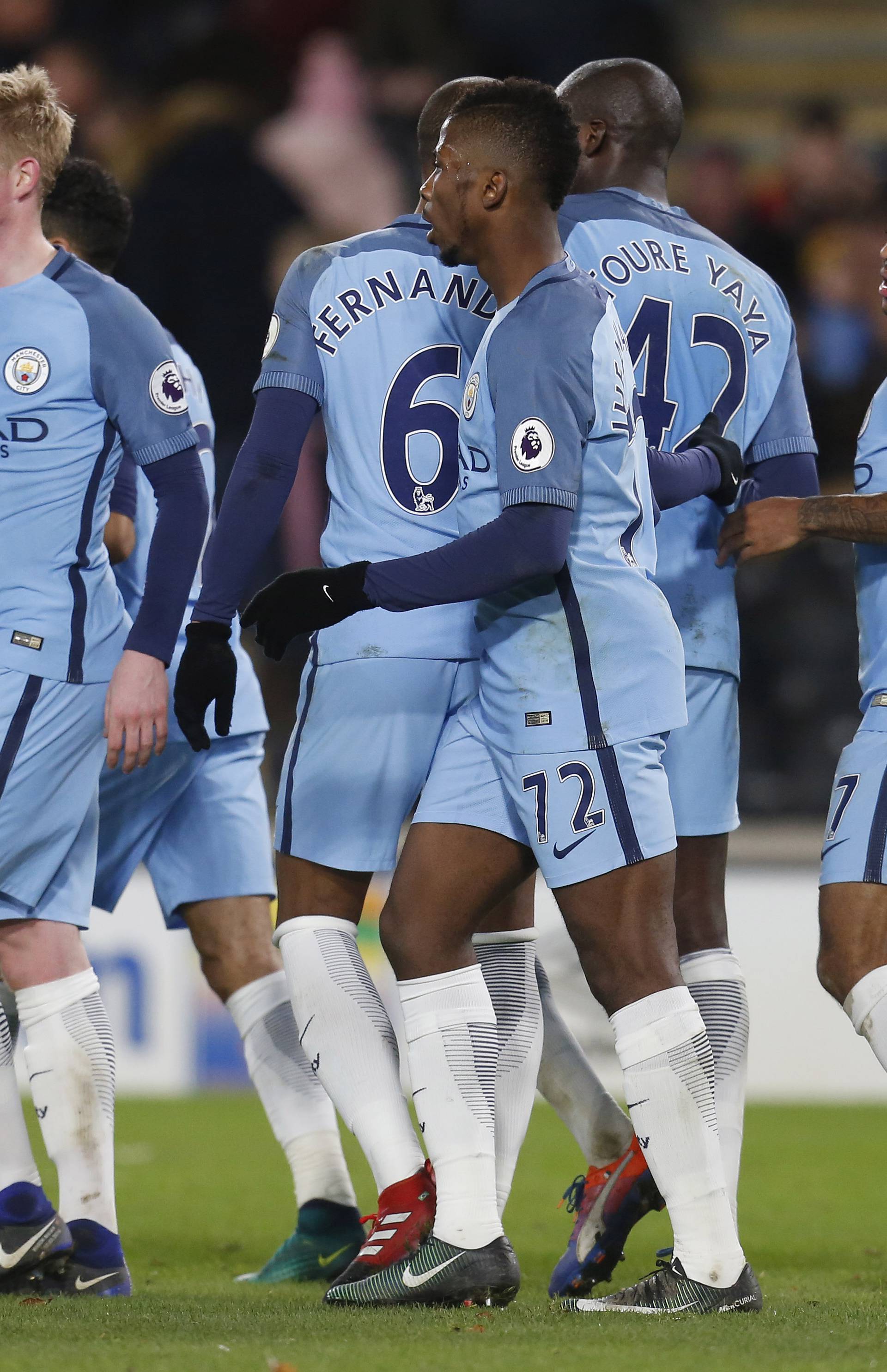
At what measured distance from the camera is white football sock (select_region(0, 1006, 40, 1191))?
3576 mm

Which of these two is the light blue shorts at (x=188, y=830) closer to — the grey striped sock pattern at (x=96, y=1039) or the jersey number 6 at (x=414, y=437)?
the grey striped sock pattern at (x=96, y=1039)

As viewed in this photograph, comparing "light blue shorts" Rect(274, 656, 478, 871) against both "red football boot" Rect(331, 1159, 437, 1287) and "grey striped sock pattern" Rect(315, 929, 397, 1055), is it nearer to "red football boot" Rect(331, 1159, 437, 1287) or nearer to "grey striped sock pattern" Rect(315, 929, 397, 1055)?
"grey striped sock pattern" Rect(315, 929, 397, 1055)

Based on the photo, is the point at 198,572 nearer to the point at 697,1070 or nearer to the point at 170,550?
the point at 170,550

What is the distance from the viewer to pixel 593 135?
397 centimetres

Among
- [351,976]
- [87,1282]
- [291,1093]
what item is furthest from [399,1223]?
[291,1093]

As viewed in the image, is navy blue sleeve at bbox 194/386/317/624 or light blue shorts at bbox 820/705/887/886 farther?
light blue shorts at bbox 820/705/887/886

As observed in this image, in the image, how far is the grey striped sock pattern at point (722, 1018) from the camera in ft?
12.4

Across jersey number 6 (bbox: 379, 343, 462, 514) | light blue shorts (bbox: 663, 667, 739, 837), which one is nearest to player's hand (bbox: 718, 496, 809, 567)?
light blue shorts (bbox: 663, 667, 739, 837)

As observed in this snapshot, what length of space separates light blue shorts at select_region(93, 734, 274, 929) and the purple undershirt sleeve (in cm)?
52

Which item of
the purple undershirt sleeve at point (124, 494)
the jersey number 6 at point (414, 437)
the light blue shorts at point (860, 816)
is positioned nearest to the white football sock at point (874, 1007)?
the light blue shorts at point (860, 816)

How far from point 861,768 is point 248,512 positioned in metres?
1.29

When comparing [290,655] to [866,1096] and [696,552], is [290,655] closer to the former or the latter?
[866,1096]

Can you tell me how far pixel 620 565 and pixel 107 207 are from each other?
1.76 meters

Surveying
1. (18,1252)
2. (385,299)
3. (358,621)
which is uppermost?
(385,299)
